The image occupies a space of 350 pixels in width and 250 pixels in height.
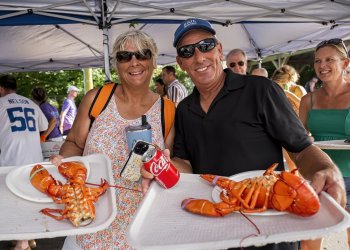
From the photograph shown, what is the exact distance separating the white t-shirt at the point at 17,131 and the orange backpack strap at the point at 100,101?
2797 millimetres

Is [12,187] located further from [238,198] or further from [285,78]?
[285,78]

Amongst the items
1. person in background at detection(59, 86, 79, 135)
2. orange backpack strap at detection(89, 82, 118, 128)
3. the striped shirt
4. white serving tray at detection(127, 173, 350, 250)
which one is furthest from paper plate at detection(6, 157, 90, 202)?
person in background at detection(59, 86, 79, 135)

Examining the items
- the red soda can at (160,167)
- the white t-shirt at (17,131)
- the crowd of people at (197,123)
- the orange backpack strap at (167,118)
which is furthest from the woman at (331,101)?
the white t-shirt at (17,131)

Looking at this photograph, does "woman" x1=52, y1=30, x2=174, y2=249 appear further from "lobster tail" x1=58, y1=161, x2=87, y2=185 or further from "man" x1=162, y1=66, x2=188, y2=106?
"man" x1=162, y1=66, x2=188, y2=106

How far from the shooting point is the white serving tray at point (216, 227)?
120 centimetres

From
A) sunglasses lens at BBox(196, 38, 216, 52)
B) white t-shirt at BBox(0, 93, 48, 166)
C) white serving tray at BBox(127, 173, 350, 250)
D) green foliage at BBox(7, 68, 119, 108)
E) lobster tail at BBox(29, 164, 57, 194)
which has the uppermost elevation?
sunglasses lens at BBox(196, 38, 216, 52)

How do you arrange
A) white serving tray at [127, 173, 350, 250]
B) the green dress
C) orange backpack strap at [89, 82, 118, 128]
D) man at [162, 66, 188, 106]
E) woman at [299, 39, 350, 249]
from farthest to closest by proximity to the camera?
man at [162, 66, 188, 106]
woman at [299, 39, 350, 249]
the green dress
orange backpack strap at [89, 82, 118, 128]
white serving tray at [127, 173, 350, 250]

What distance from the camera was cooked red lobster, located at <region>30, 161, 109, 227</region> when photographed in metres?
1.67

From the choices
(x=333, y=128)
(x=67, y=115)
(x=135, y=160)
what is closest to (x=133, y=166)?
(x=135, y=160)

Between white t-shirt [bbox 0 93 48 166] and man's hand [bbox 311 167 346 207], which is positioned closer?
man's hand [bbox 311 167 346 207]

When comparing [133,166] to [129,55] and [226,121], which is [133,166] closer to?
[226,121]

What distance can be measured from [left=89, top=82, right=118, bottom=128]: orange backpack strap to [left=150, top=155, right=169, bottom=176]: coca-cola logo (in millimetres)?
812

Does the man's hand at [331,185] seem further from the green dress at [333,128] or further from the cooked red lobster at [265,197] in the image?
the green dress at [333,128]

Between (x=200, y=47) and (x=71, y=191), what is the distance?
1.12m
